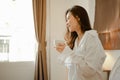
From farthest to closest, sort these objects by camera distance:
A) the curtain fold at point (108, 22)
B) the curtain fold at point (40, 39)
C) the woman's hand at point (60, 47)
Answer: the curtain fold at point (40, 39), the curtain fold at point (108, 22), the woman's hand at point (60, 47)

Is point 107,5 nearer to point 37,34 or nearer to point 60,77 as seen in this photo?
point 37,34

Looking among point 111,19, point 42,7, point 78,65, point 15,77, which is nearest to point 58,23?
point 42,7

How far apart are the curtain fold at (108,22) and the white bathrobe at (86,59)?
877 millimetres

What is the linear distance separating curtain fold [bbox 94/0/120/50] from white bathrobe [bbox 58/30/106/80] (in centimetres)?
88

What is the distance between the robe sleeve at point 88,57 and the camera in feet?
5.03

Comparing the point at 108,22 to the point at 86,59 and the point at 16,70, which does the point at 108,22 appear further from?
the point at 16,70

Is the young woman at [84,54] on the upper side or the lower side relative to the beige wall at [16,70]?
upper

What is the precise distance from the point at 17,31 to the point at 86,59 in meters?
2.47

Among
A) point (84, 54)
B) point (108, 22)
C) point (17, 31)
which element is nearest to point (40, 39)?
point (17, 31)

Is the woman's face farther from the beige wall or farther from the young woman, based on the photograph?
the beige wall

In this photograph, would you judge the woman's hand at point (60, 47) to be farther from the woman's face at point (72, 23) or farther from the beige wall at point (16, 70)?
the beige wall at point (16, 70)

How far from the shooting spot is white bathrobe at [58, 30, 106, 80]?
153cm

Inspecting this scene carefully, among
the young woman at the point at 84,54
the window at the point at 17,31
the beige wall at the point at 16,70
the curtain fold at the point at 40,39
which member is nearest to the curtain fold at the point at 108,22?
the young woman at the point at 84,54

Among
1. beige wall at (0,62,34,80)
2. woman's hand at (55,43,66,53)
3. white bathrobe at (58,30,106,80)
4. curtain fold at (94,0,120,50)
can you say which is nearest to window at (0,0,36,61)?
beige wall at (0,62,34,80)
